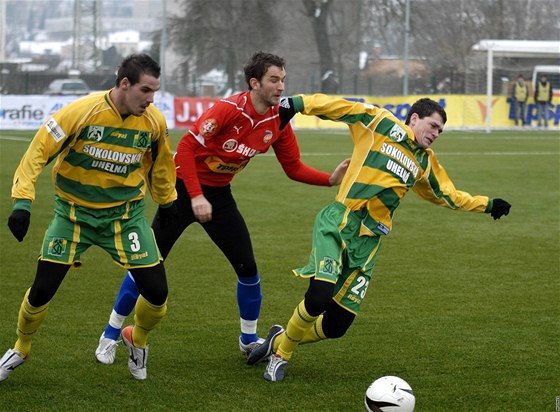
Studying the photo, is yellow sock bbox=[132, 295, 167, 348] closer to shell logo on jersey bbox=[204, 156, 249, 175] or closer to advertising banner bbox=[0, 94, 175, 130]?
shell logo on jersey bbox=[204, 156, 249, 175]

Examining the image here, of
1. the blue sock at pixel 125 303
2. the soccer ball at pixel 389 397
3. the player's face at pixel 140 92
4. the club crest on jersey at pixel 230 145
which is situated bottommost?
the soccer ball at pixel 389 397

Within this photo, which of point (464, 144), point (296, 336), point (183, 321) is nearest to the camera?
point (296, 336)

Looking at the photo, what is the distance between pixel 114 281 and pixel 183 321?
1733 mm

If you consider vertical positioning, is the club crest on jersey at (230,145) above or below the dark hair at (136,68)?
below

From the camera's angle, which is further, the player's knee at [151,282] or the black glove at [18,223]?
the player's knee at [151,282]

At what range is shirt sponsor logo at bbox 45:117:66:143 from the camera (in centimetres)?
523

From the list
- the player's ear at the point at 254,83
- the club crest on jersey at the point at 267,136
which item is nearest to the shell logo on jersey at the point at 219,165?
the club crest on jersey at the point at 267,136

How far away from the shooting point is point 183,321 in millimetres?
7418

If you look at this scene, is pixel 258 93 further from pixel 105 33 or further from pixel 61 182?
pixel 105 33

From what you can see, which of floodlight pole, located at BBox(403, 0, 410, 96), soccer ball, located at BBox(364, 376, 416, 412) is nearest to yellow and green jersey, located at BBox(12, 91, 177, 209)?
soccer ball, located at BBox(364, 376, 416, 412)

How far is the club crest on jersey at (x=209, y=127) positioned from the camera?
609cm

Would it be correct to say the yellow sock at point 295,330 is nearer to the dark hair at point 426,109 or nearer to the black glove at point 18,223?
the dark hair at point 426,109

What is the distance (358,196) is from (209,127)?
1046 mm

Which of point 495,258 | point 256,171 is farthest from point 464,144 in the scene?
point 495,258
